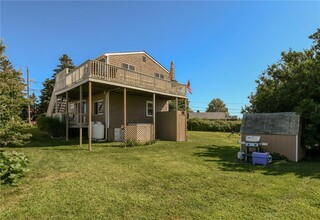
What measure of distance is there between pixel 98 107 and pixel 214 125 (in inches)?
783

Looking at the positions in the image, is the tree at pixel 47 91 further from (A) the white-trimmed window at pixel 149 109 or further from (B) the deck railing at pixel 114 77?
(A) the white-trimmed window at pixel 149 109

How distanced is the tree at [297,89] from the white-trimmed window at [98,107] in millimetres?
11004

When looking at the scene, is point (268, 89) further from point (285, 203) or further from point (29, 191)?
point (29, 191)

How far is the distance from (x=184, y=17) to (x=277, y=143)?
364 inches

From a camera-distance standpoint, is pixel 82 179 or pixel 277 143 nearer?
pixel 82 179

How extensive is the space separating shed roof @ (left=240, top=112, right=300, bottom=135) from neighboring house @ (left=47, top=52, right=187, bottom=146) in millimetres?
6370

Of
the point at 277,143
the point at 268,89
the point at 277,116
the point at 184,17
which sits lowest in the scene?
the point at 277,143

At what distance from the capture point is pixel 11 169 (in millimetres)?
4941

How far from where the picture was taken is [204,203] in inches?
151

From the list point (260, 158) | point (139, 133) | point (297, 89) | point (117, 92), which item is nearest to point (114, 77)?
point (117, 92)

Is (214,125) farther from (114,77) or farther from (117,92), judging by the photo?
(114,77)

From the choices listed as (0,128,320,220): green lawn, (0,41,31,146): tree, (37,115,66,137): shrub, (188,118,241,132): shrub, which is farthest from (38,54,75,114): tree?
(0,128,320,220): green lawn

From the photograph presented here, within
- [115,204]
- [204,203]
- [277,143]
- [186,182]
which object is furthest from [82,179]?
[277,143]

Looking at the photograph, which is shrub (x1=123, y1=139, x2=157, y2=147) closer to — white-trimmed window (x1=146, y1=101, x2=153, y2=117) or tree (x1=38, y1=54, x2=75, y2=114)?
white-trimmed window (x1=146, y1=101, x2=153, y2=117)
